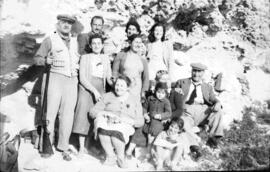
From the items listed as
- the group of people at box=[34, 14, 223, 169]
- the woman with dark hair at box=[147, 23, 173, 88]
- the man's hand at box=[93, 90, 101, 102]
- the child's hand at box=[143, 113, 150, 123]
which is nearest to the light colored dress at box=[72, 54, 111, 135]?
the group of people at box=[34, 14, 223, 169]

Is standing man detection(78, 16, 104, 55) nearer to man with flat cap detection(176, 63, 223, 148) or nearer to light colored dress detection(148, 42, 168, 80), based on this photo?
light colored dress detection(148, 42, 168, 80)

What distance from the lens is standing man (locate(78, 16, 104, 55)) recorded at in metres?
5.58

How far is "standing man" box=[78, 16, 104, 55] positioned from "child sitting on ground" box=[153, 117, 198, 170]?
5.30 ft

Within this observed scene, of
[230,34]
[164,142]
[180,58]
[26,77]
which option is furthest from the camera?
[230,34]

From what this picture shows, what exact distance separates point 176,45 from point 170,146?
8.48 feet

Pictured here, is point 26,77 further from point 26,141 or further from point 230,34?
point 230,34

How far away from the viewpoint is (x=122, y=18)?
6.64 meters

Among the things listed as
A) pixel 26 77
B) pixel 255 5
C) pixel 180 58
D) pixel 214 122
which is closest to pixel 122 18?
pixel 180 58

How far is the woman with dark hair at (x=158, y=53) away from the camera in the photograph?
5.98 metres

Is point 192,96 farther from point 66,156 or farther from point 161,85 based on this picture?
point 66,156

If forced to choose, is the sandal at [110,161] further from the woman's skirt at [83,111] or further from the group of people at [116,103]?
the woman's skirt at [83,111]

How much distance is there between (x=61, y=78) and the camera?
17.8 feet

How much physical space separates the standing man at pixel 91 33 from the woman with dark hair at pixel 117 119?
29.2 inches

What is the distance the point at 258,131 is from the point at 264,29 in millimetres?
2379
